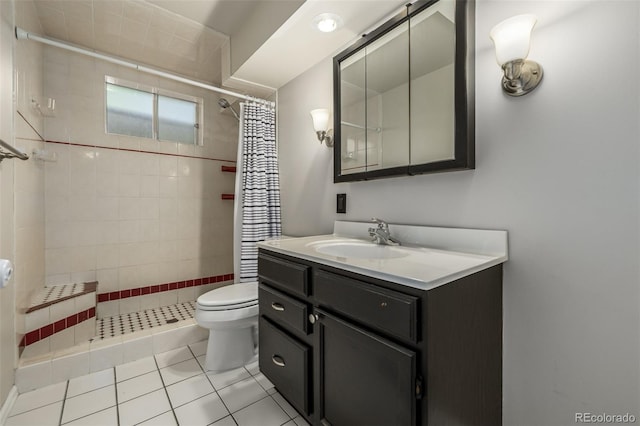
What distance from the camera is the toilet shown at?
66.5 inches

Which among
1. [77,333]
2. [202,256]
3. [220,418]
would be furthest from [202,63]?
[220,418]

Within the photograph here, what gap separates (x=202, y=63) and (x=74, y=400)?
103 inches

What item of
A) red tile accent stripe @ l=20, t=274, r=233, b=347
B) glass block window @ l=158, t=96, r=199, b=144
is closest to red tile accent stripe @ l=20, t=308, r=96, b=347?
red tile accent stripe @ l=20, t=274, r=233, b=347

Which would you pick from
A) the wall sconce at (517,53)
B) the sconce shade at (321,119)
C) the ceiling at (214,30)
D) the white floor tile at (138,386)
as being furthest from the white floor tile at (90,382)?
the wall sconce at (517,53)

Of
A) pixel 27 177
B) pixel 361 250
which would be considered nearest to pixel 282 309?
pixel 361 250

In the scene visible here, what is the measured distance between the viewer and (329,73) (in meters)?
1.91

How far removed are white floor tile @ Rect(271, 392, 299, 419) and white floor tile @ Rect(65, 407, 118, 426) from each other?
0.75 metres

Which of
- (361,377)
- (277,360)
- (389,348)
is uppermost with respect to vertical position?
(389,348)

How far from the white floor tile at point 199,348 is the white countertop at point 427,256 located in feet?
3.47

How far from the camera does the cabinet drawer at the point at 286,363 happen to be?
1202 millimetres

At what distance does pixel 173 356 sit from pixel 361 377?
5.15ft

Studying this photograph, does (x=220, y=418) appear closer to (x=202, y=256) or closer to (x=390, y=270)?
(x=390, y=270)

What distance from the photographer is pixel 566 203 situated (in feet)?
3.10

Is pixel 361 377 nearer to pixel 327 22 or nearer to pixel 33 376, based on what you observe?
pixel 327 22
